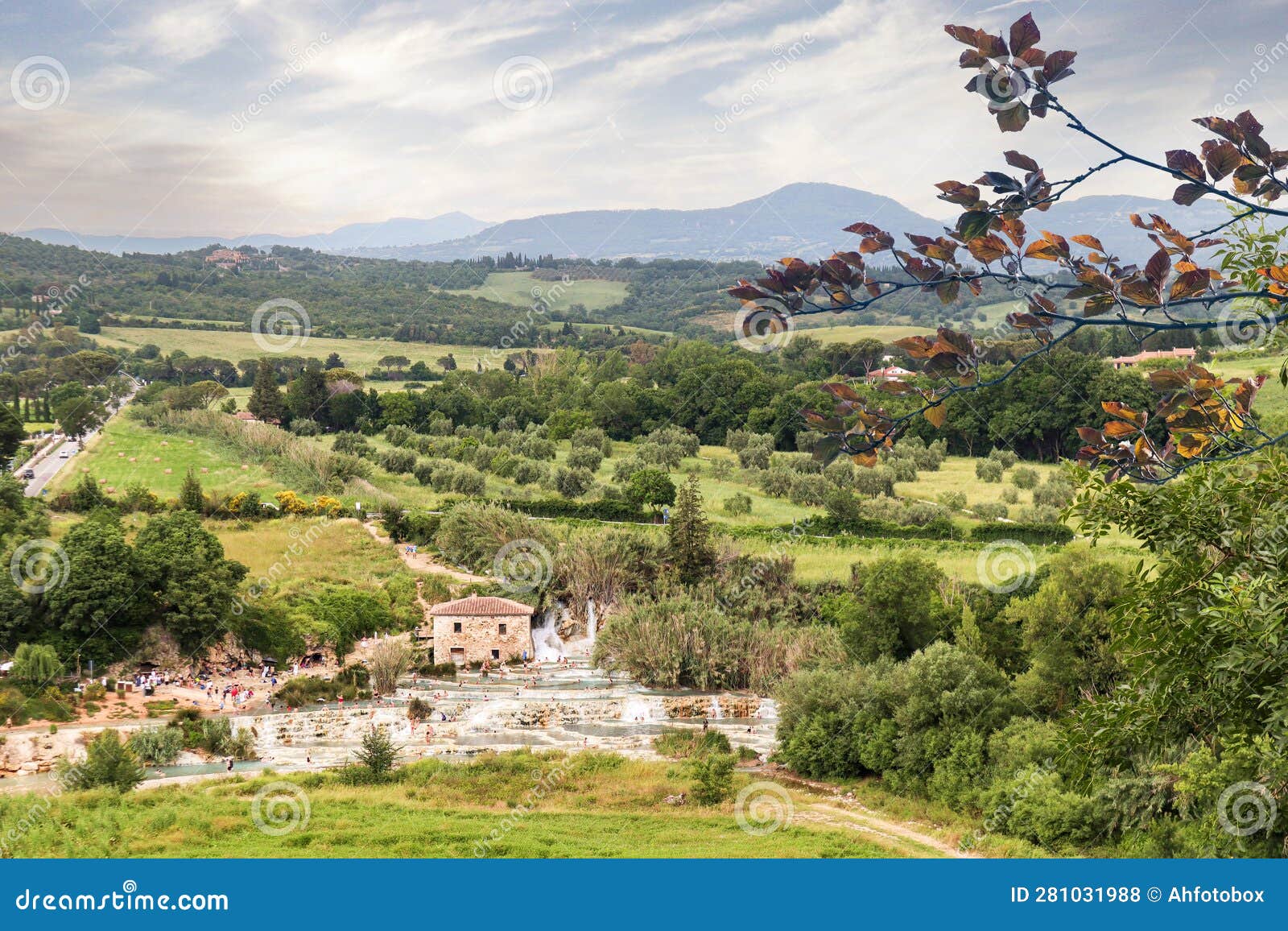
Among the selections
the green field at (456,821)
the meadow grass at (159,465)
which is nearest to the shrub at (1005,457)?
the meadow grass at (159,465)

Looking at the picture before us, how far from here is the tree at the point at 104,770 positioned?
1477 cm

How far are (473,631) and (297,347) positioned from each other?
49490mm

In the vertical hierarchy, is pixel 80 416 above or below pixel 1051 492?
above

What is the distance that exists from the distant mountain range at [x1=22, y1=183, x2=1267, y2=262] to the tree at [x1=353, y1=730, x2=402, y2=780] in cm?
9133

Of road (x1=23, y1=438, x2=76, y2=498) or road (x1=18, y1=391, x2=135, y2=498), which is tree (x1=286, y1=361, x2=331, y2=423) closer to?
road (x1=18, y1=391, x2=135, y2=498)

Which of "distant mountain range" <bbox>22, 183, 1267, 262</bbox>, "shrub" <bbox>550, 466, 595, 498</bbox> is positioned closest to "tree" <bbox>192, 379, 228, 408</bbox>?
"shrub" <bbox>550, 466, 595, 498</bbox>

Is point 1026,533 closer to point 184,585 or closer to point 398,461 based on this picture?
point 184,585

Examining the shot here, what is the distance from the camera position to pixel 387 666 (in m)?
21.8

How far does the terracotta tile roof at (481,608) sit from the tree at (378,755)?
735cm

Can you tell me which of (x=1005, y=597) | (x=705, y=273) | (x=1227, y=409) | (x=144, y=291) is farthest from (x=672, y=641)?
(x=705, y=273)

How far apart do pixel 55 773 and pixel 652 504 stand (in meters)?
21.2

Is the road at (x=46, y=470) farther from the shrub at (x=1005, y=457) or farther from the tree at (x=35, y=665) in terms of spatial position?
the shrub at (x=1005, y=457)

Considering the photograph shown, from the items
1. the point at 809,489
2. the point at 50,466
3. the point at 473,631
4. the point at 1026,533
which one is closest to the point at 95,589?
the point at 473,631

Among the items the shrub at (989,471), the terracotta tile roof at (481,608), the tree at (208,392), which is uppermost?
the tree at (208,392)
